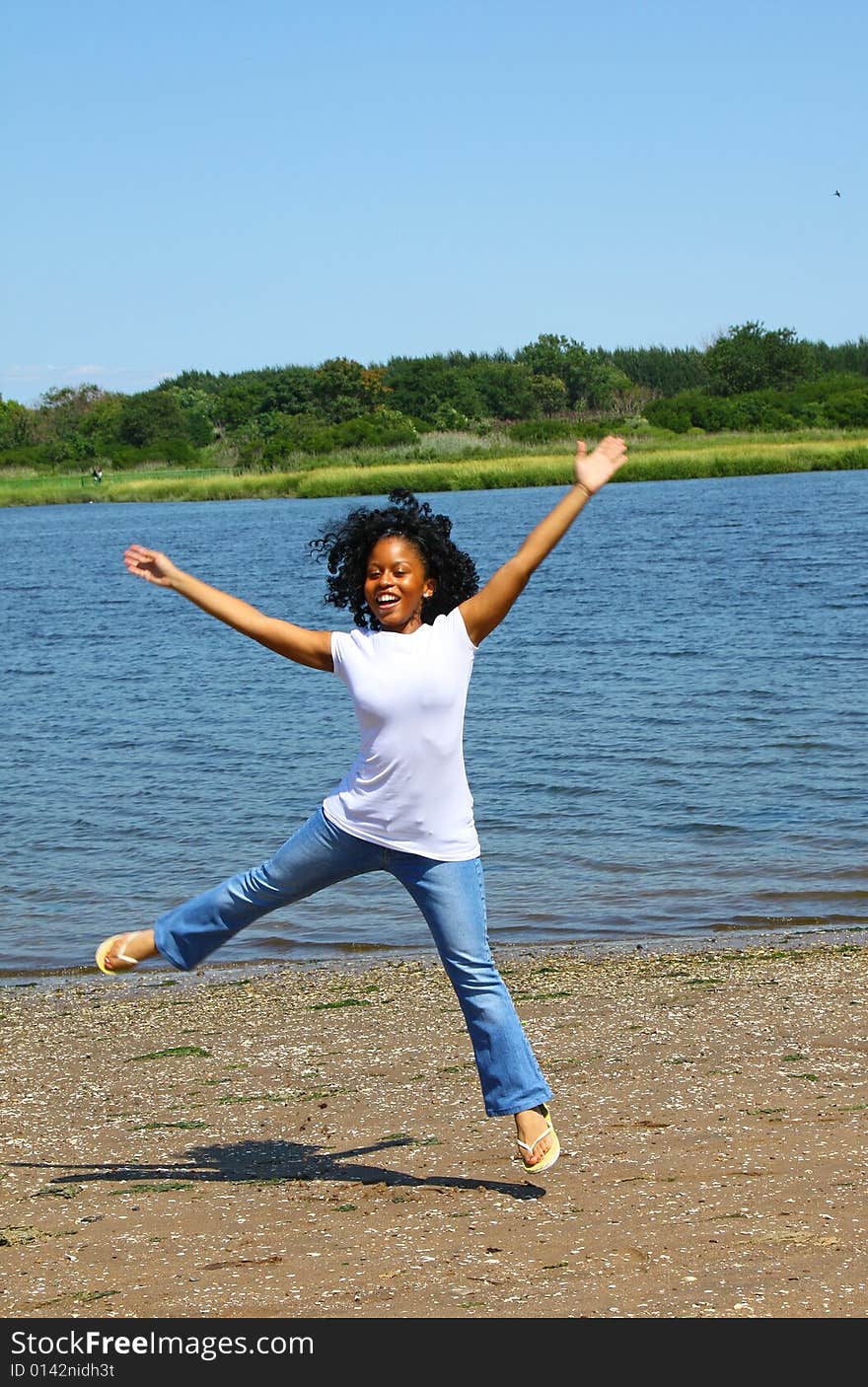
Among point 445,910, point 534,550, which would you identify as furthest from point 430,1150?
point 534,550

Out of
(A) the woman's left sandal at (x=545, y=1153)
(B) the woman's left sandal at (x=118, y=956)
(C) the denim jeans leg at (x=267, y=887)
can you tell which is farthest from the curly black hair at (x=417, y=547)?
(A) the woman's left sandal at (x=545, y=1153)

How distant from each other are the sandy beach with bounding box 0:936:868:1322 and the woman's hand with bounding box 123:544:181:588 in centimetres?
203

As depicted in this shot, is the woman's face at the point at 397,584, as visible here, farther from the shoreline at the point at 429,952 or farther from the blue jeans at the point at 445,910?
the shoreline at the point at 429,952

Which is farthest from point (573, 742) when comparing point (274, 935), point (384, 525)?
point (384, 525)

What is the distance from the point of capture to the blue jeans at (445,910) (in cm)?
490

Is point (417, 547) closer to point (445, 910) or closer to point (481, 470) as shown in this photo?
point (445, 910)

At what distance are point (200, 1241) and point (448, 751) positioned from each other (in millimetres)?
1639

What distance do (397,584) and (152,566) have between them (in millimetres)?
795

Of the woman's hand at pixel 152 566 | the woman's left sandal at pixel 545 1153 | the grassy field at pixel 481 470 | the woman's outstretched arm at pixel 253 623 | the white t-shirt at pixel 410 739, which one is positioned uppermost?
the grassy field at pixel 481 470

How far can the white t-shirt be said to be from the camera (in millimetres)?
4727

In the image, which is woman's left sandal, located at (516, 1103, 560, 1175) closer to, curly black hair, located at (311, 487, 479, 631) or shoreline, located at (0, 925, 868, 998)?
curly black hair, located at (311, 487, 479, 631)

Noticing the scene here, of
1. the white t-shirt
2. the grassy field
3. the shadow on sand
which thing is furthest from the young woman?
the grassy field

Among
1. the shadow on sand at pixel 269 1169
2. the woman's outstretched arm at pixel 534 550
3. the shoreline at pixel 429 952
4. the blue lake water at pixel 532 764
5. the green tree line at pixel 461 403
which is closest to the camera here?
the woman's outstretched arm at pixel 534 550

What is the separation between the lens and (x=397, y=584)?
499cm
